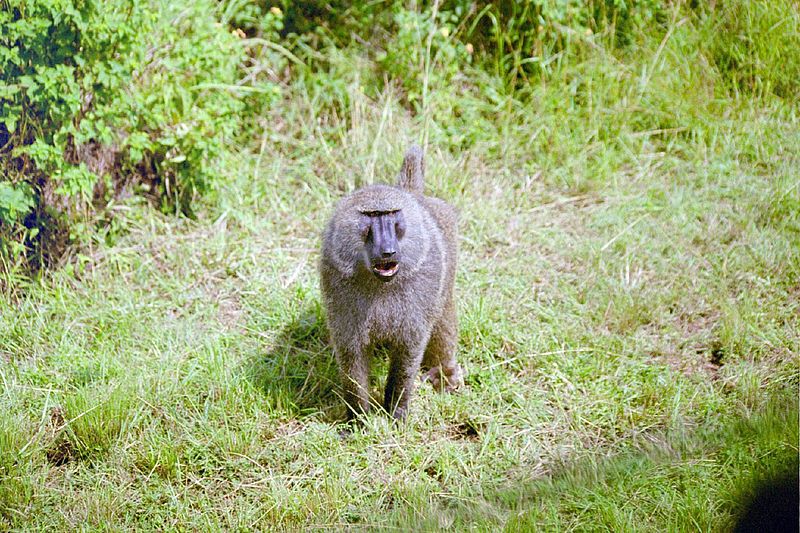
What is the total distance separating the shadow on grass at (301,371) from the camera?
367 centimetres

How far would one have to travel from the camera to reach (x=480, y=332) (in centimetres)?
405

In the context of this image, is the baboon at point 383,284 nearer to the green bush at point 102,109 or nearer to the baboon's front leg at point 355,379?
the baboon's front leg at point 355,379

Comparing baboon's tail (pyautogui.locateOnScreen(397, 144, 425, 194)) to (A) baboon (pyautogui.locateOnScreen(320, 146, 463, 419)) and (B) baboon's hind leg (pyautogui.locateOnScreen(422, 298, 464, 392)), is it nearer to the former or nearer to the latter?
(A) baboon (pyautogui.locateOnScreen(320, 146, 463, 419))

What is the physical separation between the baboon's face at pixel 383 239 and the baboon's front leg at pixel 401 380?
1.39 feet

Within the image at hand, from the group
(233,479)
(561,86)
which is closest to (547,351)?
(233,479)

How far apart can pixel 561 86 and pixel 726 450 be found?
336 centimetres

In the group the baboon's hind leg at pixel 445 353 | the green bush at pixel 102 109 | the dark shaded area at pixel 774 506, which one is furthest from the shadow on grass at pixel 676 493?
the green bush at pixel 102 109

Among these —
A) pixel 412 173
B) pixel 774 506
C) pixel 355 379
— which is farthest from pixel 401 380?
pixel 774 506

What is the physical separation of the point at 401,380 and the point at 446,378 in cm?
37

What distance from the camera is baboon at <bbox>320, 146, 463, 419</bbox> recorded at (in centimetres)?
323

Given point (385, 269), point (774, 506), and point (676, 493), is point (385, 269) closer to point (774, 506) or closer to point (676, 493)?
point (676, 493)

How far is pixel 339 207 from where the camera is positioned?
353 centimetres

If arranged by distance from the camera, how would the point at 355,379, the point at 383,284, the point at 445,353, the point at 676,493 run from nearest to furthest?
1. the point at 676,493
2. the point at 383,284
3. the point at 355,379
4. the point at 445,353

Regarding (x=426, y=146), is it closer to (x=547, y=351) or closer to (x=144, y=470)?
(x=547, y=351)
